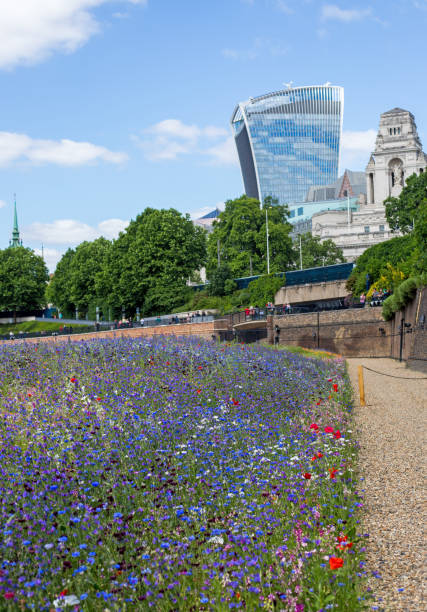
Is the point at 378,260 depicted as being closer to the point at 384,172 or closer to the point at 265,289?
the point at 265,289

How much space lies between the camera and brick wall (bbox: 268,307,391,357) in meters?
36.4

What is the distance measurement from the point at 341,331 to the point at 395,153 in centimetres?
8566

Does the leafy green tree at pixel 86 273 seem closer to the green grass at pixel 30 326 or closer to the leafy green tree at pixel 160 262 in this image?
the green grass at pixel 30 326

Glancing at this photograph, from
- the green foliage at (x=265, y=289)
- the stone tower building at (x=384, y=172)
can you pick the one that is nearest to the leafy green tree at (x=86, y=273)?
the green foliage at (x=265, y=289)

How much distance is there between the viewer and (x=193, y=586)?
4734mm

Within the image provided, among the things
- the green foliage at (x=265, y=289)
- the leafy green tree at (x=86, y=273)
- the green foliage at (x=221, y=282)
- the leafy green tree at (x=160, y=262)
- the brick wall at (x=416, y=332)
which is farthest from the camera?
the leafy green tree at (x=86, y=273)

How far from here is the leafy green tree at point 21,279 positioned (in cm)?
8550

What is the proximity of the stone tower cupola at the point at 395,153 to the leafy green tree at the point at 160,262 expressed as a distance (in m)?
65.3

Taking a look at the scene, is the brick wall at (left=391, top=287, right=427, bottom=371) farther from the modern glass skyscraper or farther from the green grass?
the modern glass skyscraper

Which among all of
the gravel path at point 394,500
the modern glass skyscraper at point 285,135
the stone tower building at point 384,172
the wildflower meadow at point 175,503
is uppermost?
the modern glass skyscraper at point 285,135

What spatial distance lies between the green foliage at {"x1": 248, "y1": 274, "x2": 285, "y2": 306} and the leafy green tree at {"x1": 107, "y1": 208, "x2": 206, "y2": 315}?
6627mm

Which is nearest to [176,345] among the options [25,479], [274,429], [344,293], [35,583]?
[274,429]

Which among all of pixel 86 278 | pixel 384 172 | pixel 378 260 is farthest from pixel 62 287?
pixel 384 172

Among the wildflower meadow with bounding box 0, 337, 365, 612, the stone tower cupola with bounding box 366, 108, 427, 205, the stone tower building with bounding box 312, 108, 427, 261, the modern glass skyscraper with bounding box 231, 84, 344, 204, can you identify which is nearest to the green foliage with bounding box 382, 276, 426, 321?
the wildflower meadow with bounding box 0, 337, 365, 612
